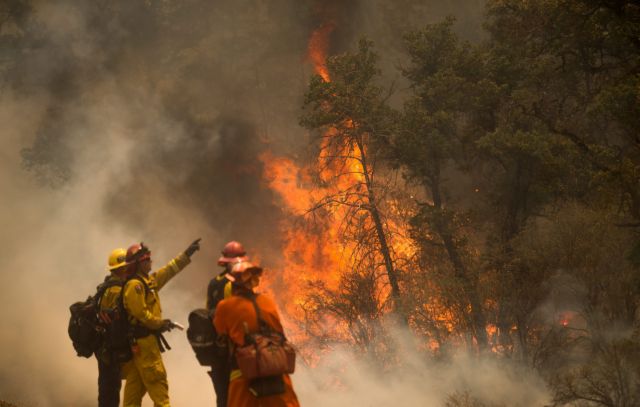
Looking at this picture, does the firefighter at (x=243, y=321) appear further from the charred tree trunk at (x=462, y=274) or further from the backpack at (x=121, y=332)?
the charred tree trunk at (x=462, y=274)

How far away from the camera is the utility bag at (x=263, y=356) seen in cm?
522

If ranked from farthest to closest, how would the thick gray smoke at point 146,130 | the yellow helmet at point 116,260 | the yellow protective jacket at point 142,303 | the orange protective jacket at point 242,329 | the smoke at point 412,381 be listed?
the thick gray smoke at point 146,130, the smoke at point 412,381, the yellow helmet at point 116,260, the yellow protective jacket at point 142,303, the orange protective jacket at point 242,329

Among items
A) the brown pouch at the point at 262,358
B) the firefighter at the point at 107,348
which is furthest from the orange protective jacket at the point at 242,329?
the firefighter at the point at 107,348

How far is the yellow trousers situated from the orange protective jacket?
1.92 m

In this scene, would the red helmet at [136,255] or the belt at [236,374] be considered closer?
the belt at [236,374]

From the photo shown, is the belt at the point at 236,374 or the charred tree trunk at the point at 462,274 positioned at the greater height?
the charred tree trunk at the point at 462,274

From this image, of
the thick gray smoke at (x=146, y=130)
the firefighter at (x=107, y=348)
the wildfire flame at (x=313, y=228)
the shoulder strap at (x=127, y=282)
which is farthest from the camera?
the wildfire flame at (x=313, y=228)

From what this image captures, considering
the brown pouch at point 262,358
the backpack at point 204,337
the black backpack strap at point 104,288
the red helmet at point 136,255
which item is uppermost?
the red helmet at point 136,255

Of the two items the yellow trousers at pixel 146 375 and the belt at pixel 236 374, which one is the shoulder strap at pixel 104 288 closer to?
the yellow trousers at pixel 146 375

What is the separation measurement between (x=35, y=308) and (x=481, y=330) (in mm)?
9988

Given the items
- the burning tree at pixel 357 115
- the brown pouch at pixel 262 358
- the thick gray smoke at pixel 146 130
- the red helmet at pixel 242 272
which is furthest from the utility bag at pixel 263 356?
the burning tree at pixel 357 115

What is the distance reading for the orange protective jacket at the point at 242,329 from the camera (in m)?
5.38

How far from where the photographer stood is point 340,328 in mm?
15789

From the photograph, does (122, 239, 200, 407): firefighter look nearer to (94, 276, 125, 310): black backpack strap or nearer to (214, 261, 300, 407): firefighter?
(94, 276, 125, 310): black backpack strap
